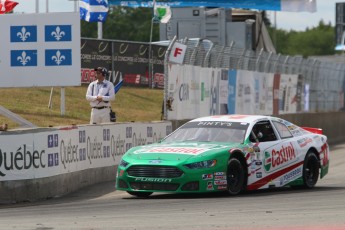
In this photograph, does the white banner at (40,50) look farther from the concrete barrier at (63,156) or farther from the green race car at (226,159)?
the green race car at (226,159)

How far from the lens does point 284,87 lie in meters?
35.1

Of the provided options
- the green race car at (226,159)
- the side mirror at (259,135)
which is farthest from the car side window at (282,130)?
the side mirror at (259,135)

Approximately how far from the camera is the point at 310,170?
1795 cm

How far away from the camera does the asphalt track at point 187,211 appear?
1157 cm

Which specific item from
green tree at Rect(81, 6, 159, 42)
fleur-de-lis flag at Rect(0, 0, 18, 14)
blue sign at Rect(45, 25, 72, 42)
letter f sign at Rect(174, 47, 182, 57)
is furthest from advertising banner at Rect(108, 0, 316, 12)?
green tree at Rect(81, 6, 159, 42)

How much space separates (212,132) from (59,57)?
356 cm

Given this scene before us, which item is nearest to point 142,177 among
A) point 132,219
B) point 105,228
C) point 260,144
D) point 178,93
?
point 260,144

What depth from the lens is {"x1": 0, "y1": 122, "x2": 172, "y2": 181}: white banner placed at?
612 inches

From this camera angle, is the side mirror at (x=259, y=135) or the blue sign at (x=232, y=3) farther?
the blue sign at (x=232, y=3)

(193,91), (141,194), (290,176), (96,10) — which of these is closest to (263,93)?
(96,10)

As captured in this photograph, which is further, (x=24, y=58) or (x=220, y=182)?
(x=24, y=58)

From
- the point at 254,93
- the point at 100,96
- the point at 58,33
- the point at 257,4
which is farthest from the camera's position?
the point at 257,4

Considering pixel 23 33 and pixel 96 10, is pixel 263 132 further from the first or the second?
pixel 96 10

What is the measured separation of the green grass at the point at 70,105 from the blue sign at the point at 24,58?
3715 mm
